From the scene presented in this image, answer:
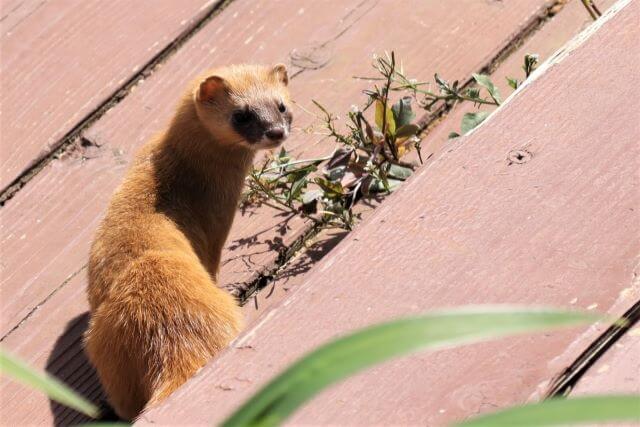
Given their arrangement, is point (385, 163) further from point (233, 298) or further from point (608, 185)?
point (608, 185)

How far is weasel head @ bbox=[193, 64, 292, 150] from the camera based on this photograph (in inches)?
144

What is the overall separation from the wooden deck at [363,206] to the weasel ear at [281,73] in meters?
0.12

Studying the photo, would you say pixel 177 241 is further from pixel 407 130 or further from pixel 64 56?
pixel 64 56

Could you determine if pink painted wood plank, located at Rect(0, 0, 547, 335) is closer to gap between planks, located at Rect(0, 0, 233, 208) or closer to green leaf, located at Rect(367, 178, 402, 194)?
gap between planks, located at Rect(0, 0, 233, 208)

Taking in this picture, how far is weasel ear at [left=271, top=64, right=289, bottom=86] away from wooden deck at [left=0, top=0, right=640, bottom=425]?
12 centimetres

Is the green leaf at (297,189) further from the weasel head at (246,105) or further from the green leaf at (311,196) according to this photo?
the weasel head at (246,105)

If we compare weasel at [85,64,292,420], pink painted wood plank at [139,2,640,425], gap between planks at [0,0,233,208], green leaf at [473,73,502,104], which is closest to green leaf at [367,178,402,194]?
green leaf at [473,73,502,104]

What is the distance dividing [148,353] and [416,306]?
3.59ft

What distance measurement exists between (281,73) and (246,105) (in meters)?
0.30

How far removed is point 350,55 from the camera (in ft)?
12.5

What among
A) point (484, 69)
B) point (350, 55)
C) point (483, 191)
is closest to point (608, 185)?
point (483, 191)

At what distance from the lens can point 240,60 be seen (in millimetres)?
3986

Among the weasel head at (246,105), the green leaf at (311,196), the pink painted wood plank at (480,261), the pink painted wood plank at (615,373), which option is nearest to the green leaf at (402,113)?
the green leaf at (311,196)

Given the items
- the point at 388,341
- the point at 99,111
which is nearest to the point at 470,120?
the point at 99,111
